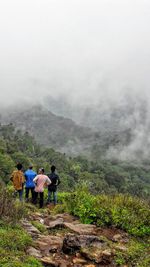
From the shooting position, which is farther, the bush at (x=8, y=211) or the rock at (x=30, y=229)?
the rock at (x=30, y=229)

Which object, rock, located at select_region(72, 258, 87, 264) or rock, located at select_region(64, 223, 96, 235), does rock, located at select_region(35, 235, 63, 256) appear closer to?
rock, located at select_region(72, 258, 87, 264)

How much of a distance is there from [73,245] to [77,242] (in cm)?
20

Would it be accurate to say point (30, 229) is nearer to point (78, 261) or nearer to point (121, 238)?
point (78, 261)

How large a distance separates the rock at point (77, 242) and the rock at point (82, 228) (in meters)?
1.37

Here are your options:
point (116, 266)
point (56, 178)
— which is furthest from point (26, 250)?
point (56, 178)

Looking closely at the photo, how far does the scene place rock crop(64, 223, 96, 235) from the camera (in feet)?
38.0

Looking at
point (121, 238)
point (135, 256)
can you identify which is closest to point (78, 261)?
point (135, 256)

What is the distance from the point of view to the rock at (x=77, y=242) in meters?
9.34

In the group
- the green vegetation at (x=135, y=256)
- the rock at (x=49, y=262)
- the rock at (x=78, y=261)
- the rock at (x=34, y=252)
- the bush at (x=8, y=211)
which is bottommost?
the green vegetation at (x=135, y=256)

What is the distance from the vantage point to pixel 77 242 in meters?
9.56

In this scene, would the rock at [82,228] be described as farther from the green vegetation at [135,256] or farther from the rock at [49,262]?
the rock at [49,262]

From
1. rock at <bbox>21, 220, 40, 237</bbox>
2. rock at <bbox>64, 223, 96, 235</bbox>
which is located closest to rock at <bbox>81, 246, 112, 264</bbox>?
rock at <bbox>21, 220, 40, 237</bbox>

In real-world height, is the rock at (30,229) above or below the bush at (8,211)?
below

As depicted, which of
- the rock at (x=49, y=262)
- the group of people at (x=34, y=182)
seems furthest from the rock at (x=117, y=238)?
the group of people at (x=34, y=182)
